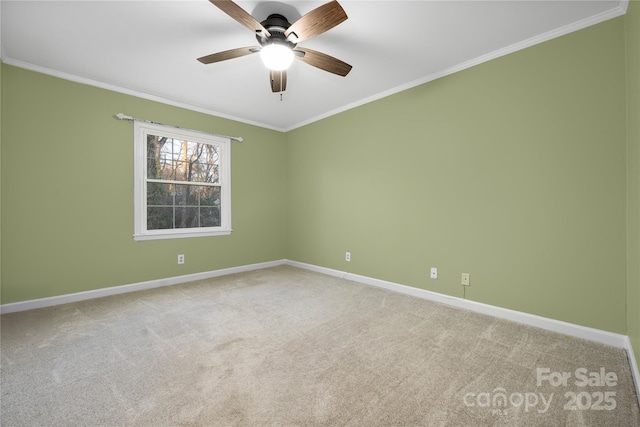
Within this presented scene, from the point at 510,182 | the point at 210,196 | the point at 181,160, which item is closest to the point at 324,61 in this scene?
the point at 510,182

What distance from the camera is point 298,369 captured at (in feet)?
5.78

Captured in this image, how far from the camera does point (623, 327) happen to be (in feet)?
6.52

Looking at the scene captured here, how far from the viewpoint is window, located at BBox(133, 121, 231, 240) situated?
3.46 m

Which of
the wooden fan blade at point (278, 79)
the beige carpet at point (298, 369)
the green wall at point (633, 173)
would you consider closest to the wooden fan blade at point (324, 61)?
the wooden fan blade at point (278, 79)

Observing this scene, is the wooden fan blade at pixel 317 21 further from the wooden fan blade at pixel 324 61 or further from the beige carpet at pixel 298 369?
the beige carpet at pixel 298 369

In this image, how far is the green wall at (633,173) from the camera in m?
1.64

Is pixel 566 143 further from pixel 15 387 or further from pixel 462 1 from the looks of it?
pixel 15 387

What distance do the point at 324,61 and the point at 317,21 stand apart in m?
0.49

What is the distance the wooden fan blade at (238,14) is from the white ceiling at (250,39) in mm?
204

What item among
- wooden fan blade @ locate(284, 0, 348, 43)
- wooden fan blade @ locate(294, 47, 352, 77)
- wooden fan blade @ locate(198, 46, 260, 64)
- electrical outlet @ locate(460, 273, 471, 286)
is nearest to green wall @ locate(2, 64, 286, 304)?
wooden fan blade @ locate(198, 46, 260, 64)

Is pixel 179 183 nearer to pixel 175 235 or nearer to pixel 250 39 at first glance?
pixel 175 235

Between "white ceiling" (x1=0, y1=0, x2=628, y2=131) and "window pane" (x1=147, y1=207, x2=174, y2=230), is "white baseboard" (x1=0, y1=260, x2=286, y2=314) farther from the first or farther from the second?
"white ceiling" (x1=0, y1=0, x2=628, y2=131)

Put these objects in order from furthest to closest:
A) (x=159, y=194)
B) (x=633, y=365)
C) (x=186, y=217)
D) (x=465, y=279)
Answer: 1. (x=186, y=217)
2. (x=159, y=194)
3. (x=465, y=279)
4. (x=633, y=365)

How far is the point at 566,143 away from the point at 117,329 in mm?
4092
